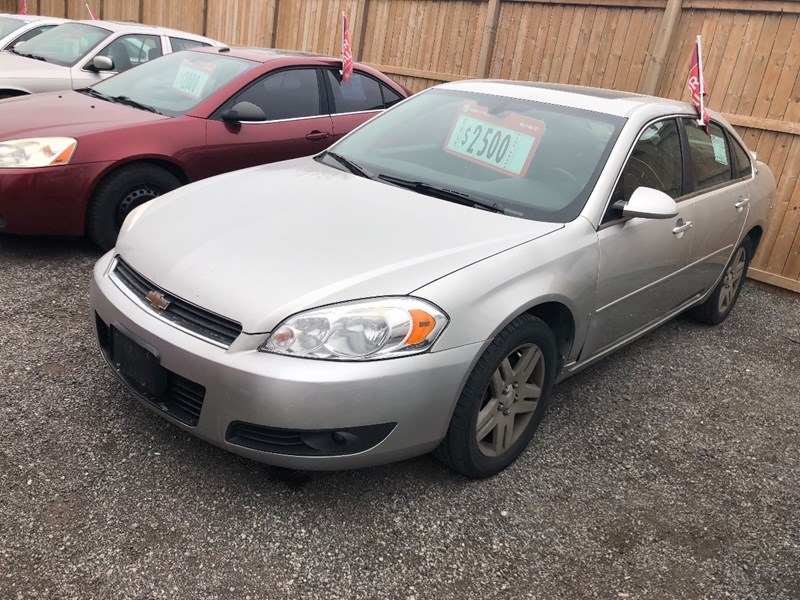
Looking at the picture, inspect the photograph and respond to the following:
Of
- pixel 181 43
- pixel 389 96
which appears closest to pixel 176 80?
pixel 389 96

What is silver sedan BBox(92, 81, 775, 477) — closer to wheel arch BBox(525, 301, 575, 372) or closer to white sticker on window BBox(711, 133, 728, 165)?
wheel arch BBox(525, 301, 575, 372)

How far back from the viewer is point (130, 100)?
518 cm

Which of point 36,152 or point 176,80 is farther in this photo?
point 176,80

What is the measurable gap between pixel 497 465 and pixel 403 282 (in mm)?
977

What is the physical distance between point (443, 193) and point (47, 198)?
2.64m

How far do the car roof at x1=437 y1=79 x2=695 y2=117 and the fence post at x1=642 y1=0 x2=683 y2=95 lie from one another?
2.74 metres

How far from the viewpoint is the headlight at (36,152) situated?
426cm

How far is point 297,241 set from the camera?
2.70 metres

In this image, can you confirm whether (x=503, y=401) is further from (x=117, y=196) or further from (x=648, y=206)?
(x=117, y=196)

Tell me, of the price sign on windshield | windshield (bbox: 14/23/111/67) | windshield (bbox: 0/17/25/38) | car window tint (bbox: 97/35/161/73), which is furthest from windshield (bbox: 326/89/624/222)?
windshield (bbox: 0/17/25/38)

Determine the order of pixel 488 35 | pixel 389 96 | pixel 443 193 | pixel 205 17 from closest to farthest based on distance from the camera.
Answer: pixel 443 193 < pixel 389 96 < pixel 488 35 < pixel 205 17

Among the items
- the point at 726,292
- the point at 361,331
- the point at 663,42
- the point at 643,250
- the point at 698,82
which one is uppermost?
the point at 663,42

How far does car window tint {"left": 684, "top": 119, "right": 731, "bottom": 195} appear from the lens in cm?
405

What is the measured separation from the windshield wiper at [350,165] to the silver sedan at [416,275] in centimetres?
1
